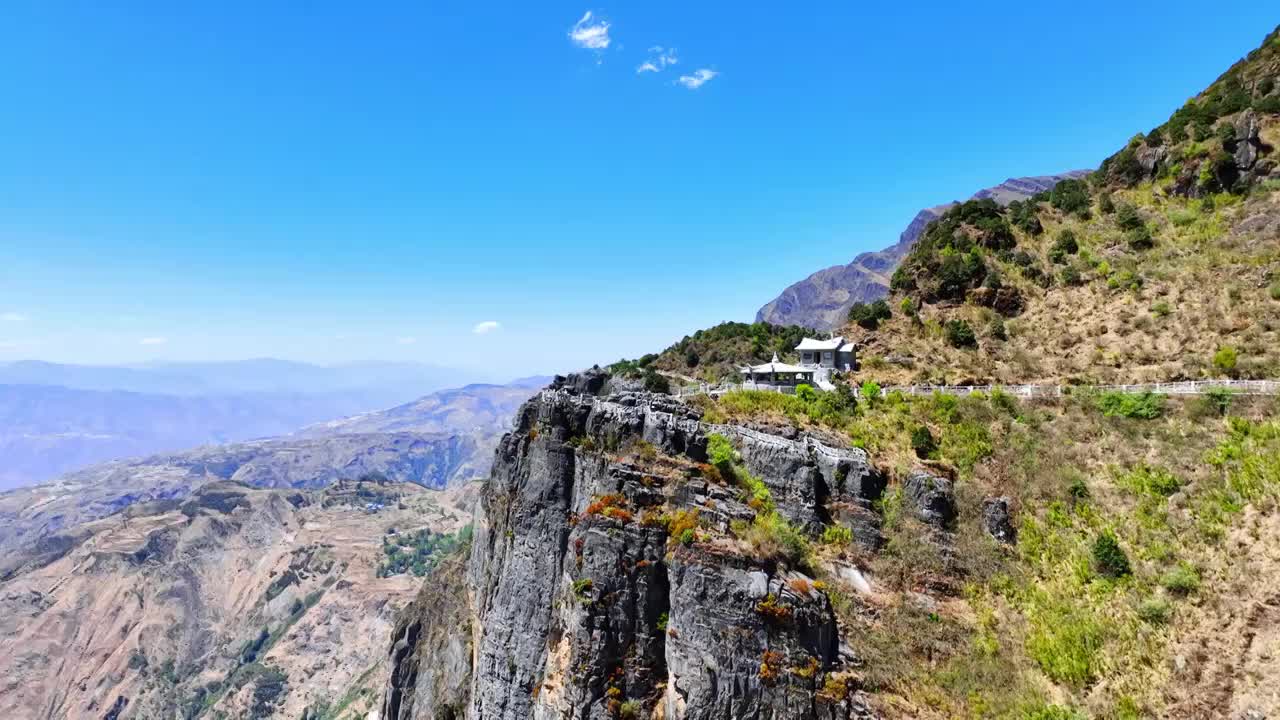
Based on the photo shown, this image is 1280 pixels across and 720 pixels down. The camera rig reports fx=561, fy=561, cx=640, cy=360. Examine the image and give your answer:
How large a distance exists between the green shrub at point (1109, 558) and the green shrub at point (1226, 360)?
13555mm

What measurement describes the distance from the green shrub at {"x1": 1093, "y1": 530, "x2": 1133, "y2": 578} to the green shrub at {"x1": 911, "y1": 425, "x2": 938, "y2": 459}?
8211mm

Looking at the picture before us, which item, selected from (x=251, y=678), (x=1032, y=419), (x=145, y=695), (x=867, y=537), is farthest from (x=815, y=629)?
(x=145, y=695)

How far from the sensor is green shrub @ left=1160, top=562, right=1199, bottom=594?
20781mm

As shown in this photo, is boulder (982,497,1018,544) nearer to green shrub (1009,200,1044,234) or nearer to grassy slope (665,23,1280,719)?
grassy slope (665,23,1280,719)

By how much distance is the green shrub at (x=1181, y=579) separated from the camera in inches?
818

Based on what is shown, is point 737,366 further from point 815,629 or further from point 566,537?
point 815,629

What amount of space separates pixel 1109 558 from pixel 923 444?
925cm

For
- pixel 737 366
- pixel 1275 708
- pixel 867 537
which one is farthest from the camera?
pixel 737 366

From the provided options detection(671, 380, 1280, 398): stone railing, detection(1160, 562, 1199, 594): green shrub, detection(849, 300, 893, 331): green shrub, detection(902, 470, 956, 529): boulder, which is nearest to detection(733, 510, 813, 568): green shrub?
detection(902, 470, 956, 529): boulder

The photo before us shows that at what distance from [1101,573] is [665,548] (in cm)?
1818

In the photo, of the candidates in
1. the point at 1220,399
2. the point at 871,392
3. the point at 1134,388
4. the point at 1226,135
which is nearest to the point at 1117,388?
the point at 1134,388

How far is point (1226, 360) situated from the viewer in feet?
95.4

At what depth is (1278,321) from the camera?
30234 millimetres

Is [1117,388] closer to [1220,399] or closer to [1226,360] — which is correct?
[1220,399]
